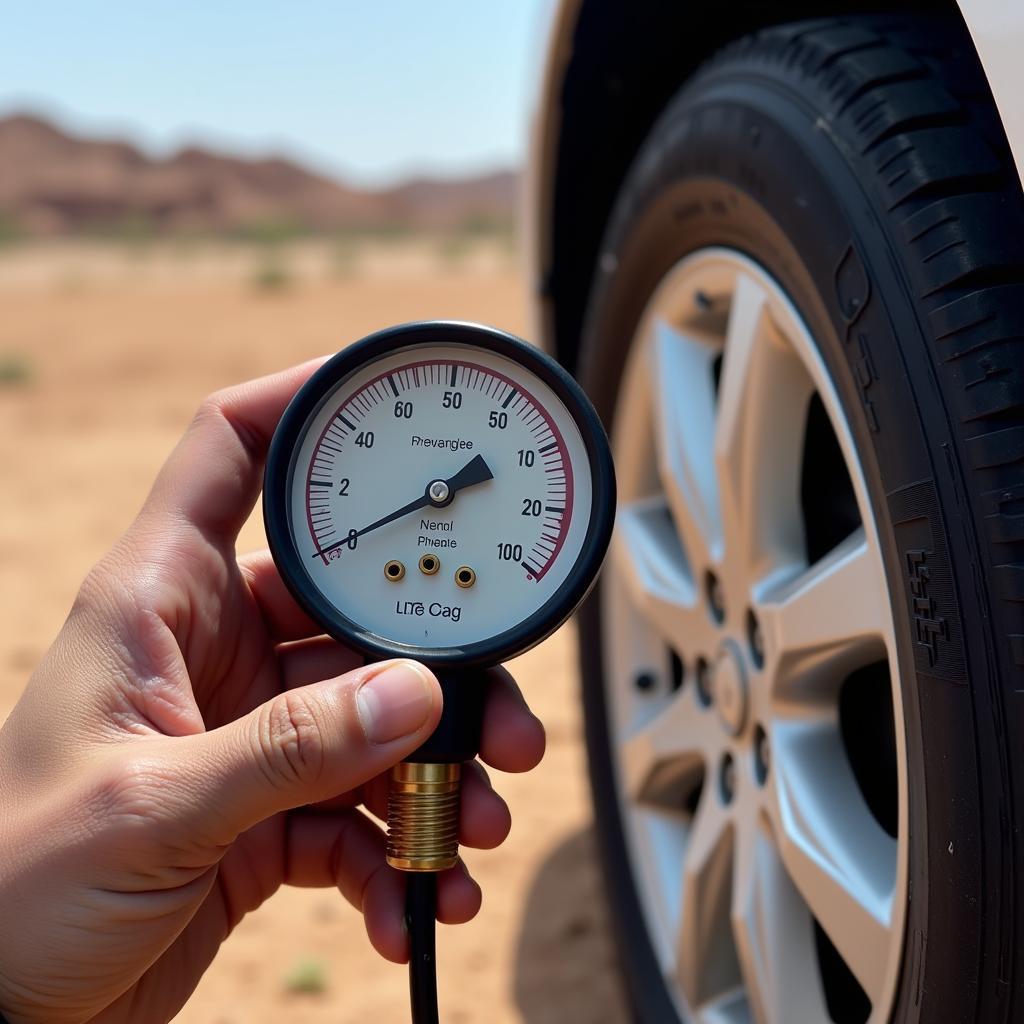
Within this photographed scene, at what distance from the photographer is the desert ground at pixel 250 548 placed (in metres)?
2.30

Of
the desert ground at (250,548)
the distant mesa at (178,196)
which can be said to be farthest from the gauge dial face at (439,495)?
the distant mesa at (178,196)

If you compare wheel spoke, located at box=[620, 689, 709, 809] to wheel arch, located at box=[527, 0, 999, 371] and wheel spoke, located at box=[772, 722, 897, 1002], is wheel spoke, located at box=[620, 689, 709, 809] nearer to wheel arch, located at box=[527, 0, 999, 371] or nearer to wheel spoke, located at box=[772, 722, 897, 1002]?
wheel spoke, located at box=[772, 722, 897, 1002]

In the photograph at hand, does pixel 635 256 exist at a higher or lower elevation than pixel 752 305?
higher

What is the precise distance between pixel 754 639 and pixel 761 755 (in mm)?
151

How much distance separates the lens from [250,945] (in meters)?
2.48

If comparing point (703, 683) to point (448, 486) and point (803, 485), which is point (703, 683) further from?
point (448, 486)

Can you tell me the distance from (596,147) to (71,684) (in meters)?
1.44

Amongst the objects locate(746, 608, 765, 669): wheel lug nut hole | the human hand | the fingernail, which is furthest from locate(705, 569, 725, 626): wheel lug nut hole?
the fingernail

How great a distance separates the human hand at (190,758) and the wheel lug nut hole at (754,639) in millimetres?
335

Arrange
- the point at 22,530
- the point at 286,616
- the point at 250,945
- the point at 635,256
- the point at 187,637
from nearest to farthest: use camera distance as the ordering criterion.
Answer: the point at 187,637 < the point at 286,616 < the point at 635,256 < the point at 250,945 < the point at 22,530

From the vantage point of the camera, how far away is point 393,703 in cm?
114

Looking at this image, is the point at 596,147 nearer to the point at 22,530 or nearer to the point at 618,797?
the point at 618,797

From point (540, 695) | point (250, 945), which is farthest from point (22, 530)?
point (250, 945)

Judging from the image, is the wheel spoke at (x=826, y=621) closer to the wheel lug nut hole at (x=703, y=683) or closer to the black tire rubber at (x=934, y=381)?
the black tire rubber at (x=934, y=381)
